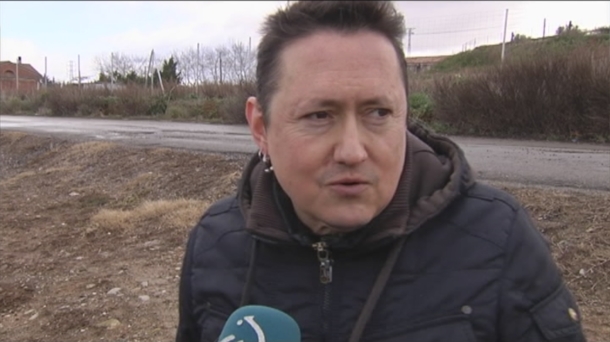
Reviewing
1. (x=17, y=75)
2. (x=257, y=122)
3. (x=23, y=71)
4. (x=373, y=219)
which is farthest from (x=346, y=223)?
(x=23, y=71)

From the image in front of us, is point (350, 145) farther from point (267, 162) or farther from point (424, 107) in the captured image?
point (424, 107)

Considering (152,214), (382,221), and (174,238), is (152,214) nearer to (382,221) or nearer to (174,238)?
(174,238)

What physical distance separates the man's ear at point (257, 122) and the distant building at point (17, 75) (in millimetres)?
66502

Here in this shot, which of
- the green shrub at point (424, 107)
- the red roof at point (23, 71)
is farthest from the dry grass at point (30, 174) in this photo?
the red roof at point (23, 71)

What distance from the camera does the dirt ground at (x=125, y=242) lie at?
416 cm

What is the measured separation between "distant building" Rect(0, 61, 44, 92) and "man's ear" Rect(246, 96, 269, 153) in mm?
66502

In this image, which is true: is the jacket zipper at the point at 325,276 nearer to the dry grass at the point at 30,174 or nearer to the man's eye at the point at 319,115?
the man's eye at the point at 319,115

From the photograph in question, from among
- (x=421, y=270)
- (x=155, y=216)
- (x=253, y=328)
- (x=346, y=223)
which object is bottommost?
(x=155, y=216)

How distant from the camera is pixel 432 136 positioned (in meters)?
1.78

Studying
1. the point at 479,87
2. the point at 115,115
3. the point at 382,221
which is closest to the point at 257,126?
the point at 382,221

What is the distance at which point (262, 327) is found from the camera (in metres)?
1.46

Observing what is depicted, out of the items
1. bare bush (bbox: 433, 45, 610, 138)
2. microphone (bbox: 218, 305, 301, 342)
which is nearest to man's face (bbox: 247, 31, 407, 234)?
microphone (bbox: 218, 305, 301, 342)

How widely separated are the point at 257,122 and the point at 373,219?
1.55 ft

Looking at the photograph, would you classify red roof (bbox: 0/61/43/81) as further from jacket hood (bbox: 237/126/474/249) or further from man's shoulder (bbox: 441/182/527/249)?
man's shoulder (bbox: 441/182/527/249)
